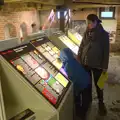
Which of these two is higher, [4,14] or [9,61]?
[4,14]

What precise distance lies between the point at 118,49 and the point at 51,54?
19.2ft

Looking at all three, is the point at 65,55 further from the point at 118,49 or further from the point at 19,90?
the point at 118,49

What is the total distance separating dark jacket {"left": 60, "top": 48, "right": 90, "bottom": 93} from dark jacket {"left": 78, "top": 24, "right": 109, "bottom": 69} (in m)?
0.39


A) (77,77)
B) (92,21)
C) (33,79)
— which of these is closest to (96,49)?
(92,21)

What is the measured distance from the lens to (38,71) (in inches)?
76.8

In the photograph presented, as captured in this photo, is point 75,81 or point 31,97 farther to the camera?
point 75,81

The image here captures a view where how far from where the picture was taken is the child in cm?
243

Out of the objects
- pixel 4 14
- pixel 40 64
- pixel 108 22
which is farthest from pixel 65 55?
pixel 108 22

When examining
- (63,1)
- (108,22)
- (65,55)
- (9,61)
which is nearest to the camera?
(9,61)

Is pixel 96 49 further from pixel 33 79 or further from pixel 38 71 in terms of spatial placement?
pixel 33 79

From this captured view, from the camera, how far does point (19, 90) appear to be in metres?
1.67

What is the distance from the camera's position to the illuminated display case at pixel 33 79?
1657 mm

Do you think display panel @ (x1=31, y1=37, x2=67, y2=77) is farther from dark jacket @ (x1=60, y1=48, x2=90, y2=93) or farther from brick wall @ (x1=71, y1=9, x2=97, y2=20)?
brick wall @ (x1=71, y1=9, x2=97, y2=20)

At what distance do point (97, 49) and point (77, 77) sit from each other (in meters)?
0.62
